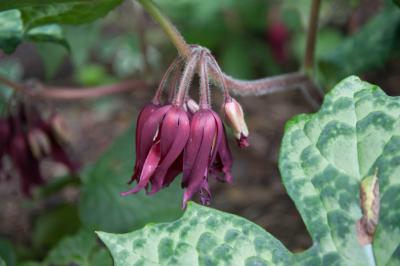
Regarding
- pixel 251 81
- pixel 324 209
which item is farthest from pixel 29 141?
pixel 324 209

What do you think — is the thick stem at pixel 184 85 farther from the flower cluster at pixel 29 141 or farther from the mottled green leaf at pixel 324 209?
the flower cluster at pixel 29 141

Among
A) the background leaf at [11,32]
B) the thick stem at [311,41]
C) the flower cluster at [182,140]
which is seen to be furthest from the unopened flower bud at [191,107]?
the thick stem at [311,41]

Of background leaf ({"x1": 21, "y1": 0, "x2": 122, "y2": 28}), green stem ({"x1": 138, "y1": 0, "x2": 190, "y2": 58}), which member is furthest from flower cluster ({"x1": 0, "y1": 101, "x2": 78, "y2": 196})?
green stem ({"x1": 138, "y1": 0, "x2": 190, "y2": 58})

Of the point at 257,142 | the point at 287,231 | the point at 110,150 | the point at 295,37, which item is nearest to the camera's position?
the point at 110,150

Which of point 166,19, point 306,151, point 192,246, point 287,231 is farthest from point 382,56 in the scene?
point 192,246

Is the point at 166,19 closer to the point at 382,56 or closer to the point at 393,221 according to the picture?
the point at 393,221

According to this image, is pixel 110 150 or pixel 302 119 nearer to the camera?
pixel 302 119
